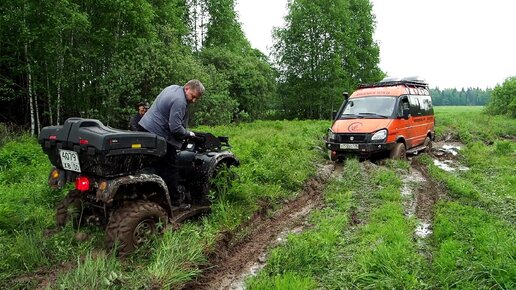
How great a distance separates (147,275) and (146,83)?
45.7 feet

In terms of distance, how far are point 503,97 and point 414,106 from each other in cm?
2900

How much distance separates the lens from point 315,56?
34.4 metres

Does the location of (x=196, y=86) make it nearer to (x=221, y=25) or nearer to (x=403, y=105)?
(x=403, y=105)

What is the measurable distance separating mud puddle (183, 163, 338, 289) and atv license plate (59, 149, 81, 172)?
184cm

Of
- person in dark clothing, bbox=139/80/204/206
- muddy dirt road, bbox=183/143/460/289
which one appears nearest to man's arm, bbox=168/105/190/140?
person in dark clothing, bbox=139/80/204/206

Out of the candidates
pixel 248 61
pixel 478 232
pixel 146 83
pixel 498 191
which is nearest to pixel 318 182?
pixel 498 191

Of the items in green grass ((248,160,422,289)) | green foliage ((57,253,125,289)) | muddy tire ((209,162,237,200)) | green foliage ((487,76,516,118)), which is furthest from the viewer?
green foliage ((487,76,516,118))

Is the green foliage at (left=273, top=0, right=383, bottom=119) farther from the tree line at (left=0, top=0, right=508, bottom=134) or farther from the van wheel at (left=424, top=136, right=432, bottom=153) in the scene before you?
the van wheel at (left=424, top=136, right=432, bottom=153)

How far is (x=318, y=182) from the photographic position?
8.90 meters

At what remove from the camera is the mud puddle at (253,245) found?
4341mm

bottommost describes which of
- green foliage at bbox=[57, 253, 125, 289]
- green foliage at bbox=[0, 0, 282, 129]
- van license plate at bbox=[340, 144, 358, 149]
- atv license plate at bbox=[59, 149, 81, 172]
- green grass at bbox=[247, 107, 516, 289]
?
green grass at bbox=[247, 107, 516, 289]

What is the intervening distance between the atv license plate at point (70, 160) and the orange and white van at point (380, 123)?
779 cm

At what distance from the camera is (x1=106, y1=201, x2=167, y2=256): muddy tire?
4.30m

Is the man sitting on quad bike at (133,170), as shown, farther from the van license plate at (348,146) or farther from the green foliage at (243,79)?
the green foliage at (243,79)
